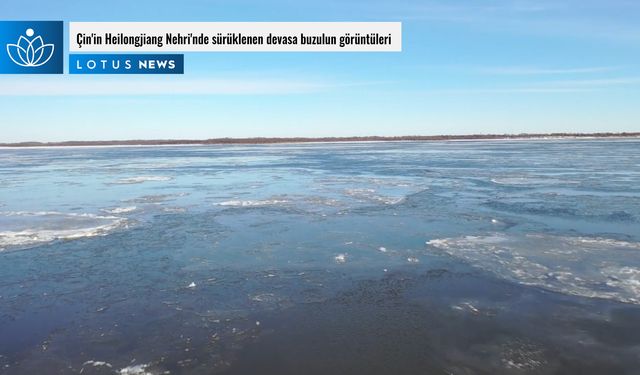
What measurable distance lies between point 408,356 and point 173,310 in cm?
240

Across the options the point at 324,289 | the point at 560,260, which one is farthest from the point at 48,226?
the point at 560,260

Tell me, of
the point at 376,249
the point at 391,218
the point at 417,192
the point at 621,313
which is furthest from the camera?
the point at 417,192

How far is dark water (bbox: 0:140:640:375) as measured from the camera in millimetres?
3811

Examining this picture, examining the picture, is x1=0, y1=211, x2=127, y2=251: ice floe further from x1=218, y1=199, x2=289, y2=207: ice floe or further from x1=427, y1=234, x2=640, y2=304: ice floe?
x1=427, y1=234, x2=640, y2=304: ice floe

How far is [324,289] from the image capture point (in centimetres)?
543

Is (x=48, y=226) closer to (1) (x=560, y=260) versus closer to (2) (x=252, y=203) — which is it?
(2) (x=252, y=203)

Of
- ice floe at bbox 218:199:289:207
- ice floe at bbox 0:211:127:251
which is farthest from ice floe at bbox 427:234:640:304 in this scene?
ice floe at bbox 0:211:127:251

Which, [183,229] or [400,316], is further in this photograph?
[183,229]

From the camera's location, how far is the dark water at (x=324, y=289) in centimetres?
381

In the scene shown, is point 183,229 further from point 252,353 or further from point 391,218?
point 252,353

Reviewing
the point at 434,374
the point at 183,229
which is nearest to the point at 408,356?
the point at 434,374

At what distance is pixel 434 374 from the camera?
3.51 metres

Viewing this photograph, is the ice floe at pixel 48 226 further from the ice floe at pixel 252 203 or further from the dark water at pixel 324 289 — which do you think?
the ice floe at pixel 252 203

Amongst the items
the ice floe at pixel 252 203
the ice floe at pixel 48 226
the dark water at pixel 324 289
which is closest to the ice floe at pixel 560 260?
the dark water at pixel 324 289
